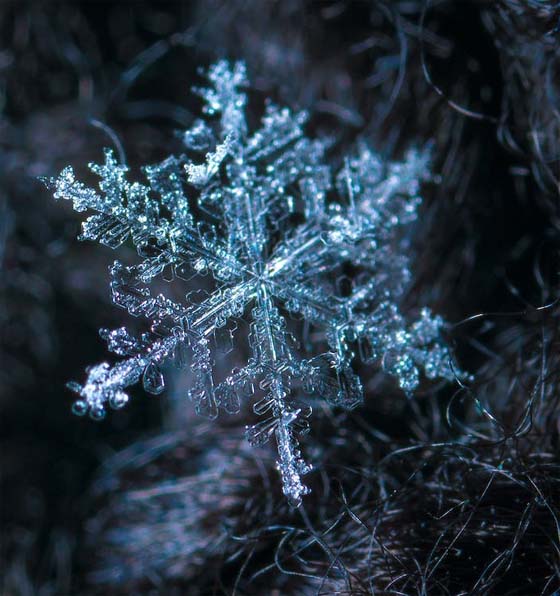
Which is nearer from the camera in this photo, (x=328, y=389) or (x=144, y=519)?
(x=328, y=389)

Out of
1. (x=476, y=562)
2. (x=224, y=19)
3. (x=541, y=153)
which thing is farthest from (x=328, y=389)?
(x=224, y=19)

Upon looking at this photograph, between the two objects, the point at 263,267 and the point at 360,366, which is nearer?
the point at 263,267

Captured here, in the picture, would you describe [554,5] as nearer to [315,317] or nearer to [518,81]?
[518,81]

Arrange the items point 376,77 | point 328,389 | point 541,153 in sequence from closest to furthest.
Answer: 1. point 328,389
2. point 541,153
3. point 376,77
